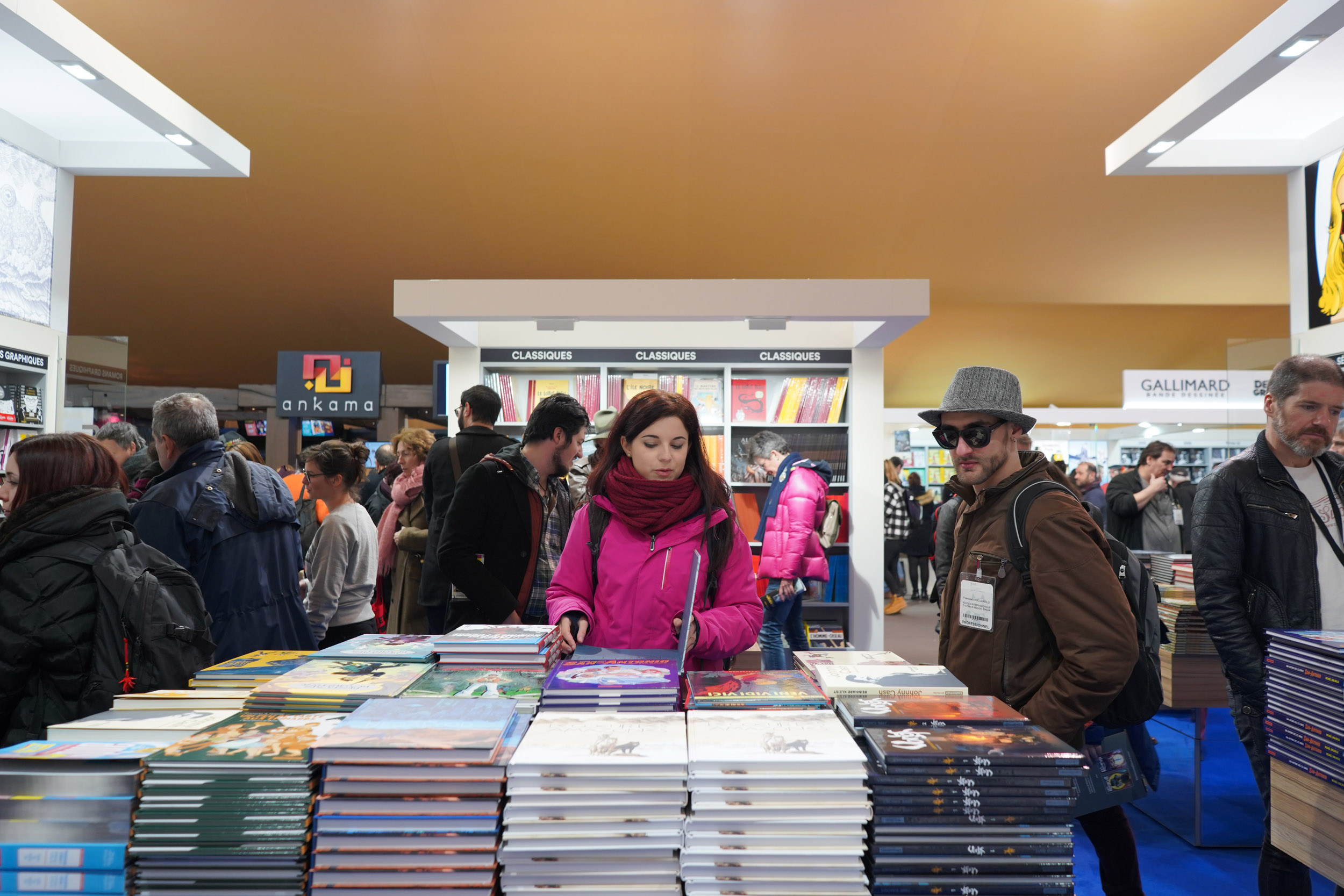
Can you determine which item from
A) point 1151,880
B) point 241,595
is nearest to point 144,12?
point 241,595

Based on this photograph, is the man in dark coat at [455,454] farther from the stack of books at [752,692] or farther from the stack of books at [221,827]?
the stack of books at [221,827]

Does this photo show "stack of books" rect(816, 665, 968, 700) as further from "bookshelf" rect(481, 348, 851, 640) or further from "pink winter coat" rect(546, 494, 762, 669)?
"bookshelf" rect(481, 348, 851, 640)

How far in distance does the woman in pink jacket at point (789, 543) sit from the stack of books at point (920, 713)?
3933 millimetres

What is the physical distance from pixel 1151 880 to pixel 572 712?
2941mm

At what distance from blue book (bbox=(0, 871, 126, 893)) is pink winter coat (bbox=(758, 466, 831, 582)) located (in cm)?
444

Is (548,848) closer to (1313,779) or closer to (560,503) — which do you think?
(1313,779)

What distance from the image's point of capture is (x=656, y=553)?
195 centimetres

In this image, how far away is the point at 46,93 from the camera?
406cm

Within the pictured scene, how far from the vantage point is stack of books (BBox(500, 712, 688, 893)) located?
978 mm

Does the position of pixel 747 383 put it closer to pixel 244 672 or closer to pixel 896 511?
pixel 896 511

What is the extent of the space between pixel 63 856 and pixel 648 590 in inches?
46.3

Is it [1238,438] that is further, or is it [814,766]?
[1238,438]

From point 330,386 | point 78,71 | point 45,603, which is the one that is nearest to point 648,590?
point 45,603

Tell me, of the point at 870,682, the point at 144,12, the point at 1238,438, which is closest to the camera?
the point at 870,682
